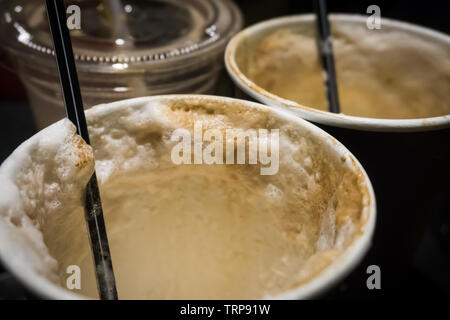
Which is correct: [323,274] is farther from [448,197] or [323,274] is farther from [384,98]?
[448,197]

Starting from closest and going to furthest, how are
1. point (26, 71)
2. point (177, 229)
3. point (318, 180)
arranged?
point (318, 180)
point (177, 229)
point (26, 71)

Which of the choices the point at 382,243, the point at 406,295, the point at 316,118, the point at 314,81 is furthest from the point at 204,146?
the point at 406,295

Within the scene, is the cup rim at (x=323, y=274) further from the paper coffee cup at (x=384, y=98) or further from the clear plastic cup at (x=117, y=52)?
the clear plastic cup at (x=117, y=52)

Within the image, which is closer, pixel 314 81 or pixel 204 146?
pixel 204 146

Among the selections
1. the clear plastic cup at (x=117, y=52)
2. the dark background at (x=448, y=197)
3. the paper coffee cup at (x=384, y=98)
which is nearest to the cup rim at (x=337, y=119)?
the paper coffee cup at (x=384, y=98)

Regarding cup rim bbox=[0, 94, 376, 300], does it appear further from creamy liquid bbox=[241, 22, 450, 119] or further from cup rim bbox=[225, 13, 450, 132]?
creamy liquid bbox=[241, 22, 450, 119]

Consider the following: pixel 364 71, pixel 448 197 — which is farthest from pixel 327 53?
pixel 448 197

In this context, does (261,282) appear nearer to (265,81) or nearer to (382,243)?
(382,243)
